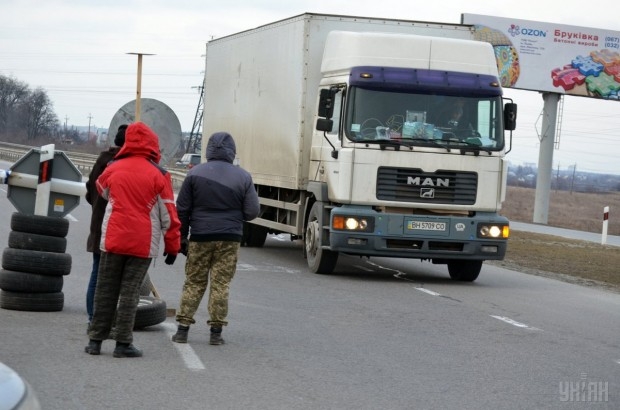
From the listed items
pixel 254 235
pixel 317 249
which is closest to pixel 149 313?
pixel 317 249

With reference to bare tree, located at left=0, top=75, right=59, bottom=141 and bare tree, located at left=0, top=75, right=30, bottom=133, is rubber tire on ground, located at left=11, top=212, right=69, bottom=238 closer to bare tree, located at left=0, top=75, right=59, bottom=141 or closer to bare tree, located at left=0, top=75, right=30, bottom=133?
bare tree, located at left=0, top=75, right=59, bottom=141

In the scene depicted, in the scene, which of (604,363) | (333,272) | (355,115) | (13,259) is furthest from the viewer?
(333,272)

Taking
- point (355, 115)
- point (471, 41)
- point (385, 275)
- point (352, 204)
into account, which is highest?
point (471, 41)

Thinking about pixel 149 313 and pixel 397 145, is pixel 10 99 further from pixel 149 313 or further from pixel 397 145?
pixel 149 313

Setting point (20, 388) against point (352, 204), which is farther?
point (352, 204)

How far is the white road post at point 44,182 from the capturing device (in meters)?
11.4

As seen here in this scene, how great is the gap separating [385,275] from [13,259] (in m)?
8.11

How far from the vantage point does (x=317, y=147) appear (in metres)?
17.5

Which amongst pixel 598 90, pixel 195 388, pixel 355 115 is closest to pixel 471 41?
pixel 355 115

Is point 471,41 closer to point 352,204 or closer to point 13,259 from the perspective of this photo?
point 352,204

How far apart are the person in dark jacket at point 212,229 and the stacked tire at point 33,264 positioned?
1794 millimetres

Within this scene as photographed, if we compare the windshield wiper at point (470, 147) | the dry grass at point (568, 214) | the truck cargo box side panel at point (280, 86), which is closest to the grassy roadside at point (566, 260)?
the windshield wiper at point (470, 147)

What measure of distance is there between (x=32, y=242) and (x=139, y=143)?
262cm

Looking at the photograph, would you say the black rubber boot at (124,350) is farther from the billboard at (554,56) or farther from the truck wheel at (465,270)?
the billboard at (554,56)
